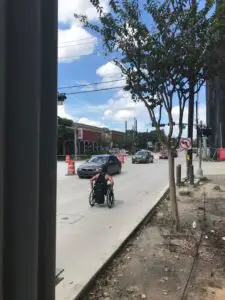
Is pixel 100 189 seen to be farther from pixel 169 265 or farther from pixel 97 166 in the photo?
pixel 97 166

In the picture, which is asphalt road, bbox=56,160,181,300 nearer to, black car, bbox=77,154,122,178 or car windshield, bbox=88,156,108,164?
black car, bbox=77,154,122,178

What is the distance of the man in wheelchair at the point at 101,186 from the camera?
12.0 metres

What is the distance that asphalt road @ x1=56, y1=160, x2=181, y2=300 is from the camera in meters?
5.71

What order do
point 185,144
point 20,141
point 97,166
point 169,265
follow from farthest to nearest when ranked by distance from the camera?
point 97,166
point 185,144
point 169,265
point 20,141

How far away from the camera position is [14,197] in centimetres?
176

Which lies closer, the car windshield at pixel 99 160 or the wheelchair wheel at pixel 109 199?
the wheelchair wheel at pixel 109 199

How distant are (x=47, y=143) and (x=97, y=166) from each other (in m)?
21.2

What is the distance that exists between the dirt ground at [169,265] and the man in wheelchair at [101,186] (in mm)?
2429

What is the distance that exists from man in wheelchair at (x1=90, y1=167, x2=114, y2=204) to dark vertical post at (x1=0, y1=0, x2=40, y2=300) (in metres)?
10.1

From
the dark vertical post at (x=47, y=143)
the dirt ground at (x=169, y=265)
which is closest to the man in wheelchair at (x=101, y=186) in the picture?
the dirt ground at (x=169, y=265)

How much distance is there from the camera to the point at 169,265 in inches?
240

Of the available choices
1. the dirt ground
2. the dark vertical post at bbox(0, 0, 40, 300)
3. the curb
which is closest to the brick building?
the curb

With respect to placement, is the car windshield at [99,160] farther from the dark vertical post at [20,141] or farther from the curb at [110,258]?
the dark vertical post at [20,141]

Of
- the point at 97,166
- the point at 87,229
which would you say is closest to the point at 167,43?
the point at 87,229
